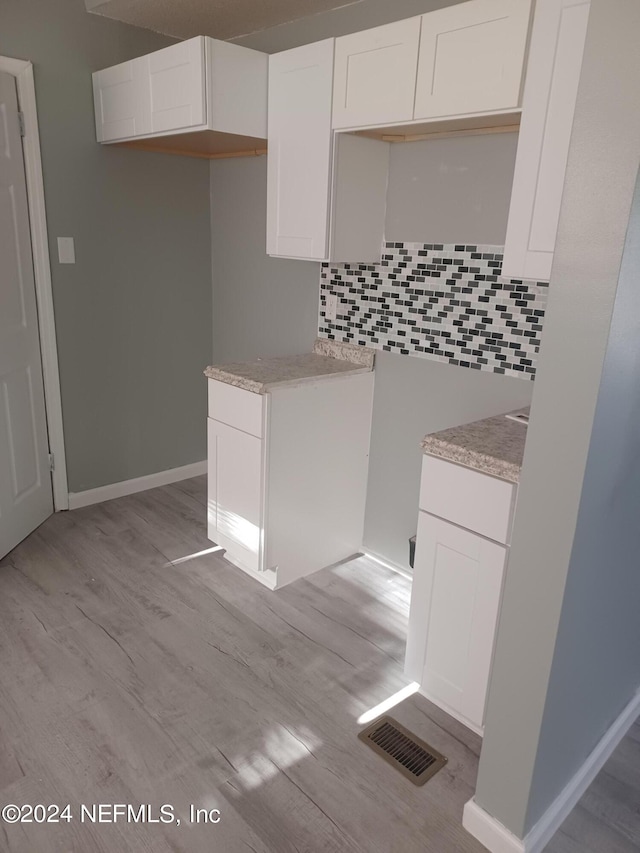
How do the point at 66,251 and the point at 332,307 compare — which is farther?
the point at 66,251

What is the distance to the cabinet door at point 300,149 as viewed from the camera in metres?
2.29

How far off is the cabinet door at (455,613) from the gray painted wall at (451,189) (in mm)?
1081

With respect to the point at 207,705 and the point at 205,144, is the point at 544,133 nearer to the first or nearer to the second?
the point at 205,144

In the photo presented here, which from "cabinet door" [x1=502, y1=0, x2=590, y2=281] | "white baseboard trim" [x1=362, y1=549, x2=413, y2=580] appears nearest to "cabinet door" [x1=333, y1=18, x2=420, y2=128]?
"cabinet door" [x1=502, y1=0, x2=590, y2=281]

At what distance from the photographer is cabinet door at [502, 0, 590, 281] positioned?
1607 millimetres

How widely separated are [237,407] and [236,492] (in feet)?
1.23

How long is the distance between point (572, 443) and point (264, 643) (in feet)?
4.90

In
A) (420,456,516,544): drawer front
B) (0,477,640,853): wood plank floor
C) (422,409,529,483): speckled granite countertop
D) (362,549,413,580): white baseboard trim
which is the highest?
(422,409,529,483): speckled granite countertop

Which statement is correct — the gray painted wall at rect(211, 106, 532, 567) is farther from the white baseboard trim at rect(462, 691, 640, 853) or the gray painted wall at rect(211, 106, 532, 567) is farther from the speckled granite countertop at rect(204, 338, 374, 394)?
the white baseboard trim at rect(462, 691, 640, 853)

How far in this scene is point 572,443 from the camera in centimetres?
128

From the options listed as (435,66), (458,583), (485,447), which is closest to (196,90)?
(435,66)

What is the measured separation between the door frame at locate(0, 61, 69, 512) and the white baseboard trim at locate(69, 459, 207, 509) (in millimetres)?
79

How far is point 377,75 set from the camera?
208 centimetres

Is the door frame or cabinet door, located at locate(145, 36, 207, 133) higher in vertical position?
cabinet door, located at locate(145, 36, 207, 133)
